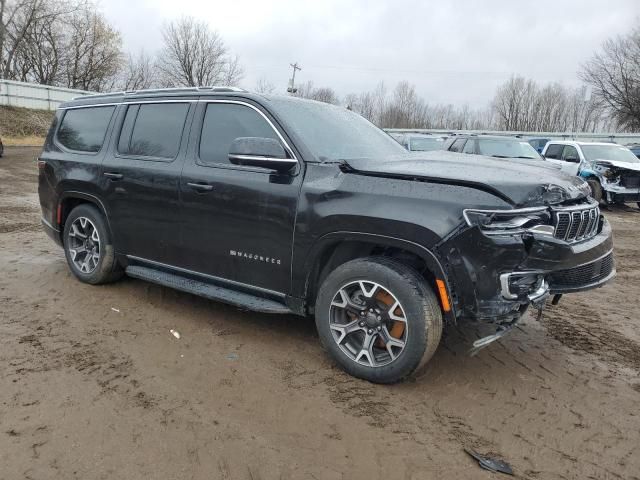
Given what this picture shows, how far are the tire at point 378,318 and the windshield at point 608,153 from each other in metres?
12.7

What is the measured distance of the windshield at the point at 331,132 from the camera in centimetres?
372

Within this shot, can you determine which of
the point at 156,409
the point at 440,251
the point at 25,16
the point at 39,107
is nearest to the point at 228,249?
the point at 156,409

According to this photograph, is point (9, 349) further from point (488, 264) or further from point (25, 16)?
point (25, 16)

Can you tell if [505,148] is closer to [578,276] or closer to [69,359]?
[578,276]

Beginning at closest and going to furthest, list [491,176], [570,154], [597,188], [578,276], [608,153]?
[491,176], [578,276], [597,188], [608,153], [570,154]

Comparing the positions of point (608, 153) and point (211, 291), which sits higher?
point (608, 153)

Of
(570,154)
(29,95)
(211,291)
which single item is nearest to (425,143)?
(570,154)

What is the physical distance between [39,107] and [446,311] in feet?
110

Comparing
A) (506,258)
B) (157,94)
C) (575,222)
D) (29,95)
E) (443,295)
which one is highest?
(29,95)

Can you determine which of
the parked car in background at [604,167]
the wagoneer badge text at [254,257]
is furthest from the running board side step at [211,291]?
the parked car in background at [604,167]

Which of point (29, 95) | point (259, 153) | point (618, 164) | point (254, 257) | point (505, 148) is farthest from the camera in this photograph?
point (29, 95)

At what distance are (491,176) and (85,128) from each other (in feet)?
13.7

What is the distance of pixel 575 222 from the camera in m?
3.21

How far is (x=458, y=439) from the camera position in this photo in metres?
2.76
